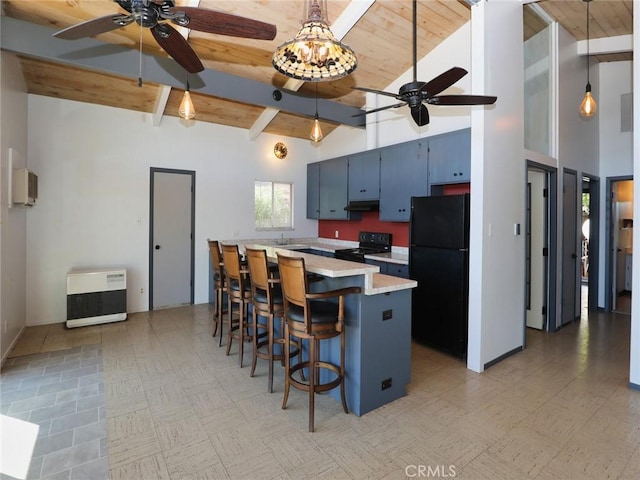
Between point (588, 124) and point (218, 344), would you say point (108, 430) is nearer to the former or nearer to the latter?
point (218, 344)

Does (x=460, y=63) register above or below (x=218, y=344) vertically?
above

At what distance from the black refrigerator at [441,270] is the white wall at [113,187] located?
130 inches

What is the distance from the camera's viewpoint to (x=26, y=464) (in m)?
1.95

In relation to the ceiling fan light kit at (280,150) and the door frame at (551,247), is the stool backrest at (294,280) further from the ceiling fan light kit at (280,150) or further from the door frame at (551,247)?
the ceiling fan light kit at (280,150)

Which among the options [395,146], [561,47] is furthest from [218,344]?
[561,47]

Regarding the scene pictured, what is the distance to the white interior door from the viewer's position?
4.32 m

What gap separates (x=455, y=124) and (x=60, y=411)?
188 inches

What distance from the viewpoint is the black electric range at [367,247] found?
16.2ft

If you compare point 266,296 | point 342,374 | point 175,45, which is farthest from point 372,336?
point 175,45

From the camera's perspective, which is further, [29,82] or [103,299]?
[103,299]

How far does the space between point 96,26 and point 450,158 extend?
3488 mm

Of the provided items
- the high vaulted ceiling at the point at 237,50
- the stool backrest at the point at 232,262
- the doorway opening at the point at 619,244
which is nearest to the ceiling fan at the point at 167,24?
the high vaulted ceiling at the point at 237,50

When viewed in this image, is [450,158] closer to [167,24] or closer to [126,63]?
[167,24]

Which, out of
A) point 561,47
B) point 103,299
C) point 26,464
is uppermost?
point 561,47
